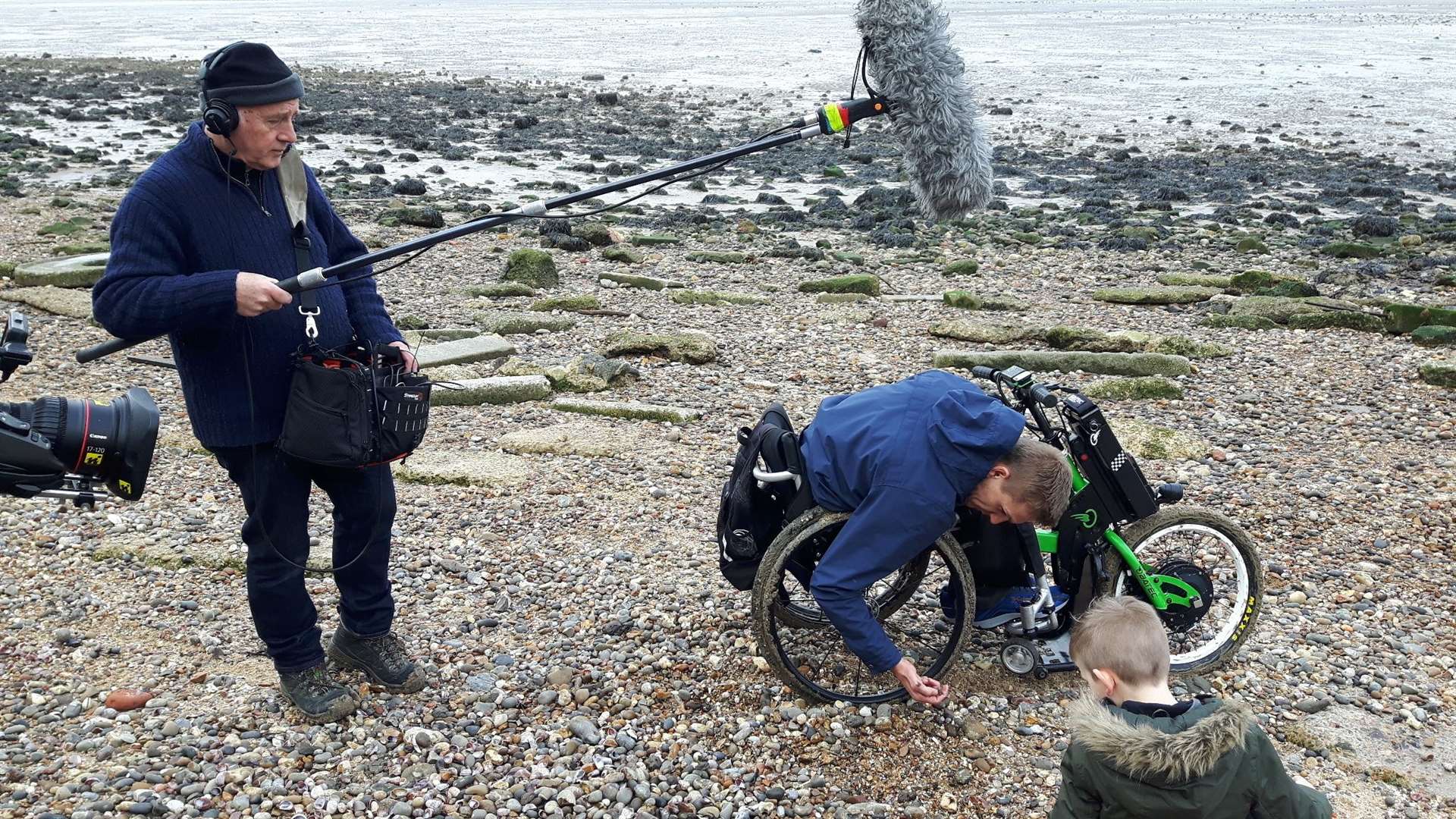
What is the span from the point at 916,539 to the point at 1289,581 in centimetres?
289

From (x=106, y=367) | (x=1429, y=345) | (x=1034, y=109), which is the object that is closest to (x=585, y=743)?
(x=106, y=367)

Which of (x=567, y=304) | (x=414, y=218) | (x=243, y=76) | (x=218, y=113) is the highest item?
(x=243, y=76)

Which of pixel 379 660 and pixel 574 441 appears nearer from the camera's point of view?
pixel 379 660

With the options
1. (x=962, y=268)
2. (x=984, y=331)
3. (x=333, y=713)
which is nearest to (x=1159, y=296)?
(x=962, y=268)

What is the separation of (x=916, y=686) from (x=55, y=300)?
9.75 meters

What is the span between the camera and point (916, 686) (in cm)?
405

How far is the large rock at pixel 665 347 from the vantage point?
32.3ft

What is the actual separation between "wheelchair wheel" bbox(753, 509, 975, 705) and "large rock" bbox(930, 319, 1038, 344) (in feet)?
18.3

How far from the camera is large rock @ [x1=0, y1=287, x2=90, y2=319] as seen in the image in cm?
1041

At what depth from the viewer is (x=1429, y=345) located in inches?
395

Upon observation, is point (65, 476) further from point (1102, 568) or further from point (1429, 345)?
point (1429, 345)

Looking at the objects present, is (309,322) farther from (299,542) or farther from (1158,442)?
(1158,442)

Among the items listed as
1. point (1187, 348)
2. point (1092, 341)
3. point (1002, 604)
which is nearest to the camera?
point (1002, 604)

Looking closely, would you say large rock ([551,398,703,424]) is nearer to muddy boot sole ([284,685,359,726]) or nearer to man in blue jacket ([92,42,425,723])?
man in blue jacket ([92,42,425,723])
